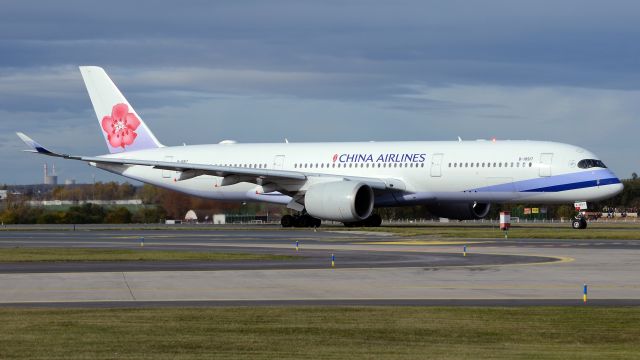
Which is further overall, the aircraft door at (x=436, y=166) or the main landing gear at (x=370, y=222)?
the main landing gear at (x=370, y=222)

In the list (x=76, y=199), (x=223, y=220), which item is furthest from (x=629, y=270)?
(x=76, y=199)

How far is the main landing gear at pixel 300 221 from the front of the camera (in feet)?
221

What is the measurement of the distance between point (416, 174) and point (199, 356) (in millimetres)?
49239

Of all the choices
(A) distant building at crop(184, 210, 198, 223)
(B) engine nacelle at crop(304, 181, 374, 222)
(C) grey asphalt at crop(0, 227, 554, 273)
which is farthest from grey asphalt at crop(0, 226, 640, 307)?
(A) distant building at crop(184, 210, 198, 223)

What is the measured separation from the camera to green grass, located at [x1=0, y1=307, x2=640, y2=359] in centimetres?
1588

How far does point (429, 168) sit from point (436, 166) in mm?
455

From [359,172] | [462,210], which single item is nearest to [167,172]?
[359,172]

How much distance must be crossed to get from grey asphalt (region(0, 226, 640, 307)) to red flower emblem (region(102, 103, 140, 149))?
34.5 meters

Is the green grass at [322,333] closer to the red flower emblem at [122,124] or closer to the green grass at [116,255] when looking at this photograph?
the green grass at [116,255]

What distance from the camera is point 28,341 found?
54.9ft

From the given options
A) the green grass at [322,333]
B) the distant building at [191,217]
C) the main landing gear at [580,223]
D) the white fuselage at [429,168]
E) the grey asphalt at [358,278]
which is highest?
the white fuselage at [429,168]

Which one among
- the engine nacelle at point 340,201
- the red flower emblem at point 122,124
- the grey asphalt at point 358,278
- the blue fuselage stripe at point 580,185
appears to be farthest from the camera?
the red flower emblem at point 122,124

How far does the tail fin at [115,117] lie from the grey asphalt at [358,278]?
34.5 m

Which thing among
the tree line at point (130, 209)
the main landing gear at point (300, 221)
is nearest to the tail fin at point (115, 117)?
the tree line at point (130, 209)
